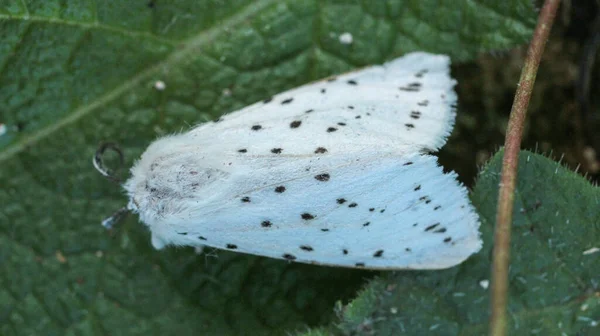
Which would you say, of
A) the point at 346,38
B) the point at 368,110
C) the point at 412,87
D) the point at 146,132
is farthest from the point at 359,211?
the point at 146,132

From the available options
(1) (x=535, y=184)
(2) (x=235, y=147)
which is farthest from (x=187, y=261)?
(1) (x=535, y=184)

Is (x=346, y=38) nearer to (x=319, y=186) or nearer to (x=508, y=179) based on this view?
(x=319, y=186)

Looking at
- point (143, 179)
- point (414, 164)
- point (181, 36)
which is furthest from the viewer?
point (181, 36)

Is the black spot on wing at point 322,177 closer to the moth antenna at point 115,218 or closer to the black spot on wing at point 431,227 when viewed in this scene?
the black spot on wing at point 431,227

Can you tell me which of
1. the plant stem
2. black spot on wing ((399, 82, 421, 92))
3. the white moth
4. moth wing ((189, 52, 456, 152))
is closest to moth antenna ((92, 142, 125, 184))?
the white moth

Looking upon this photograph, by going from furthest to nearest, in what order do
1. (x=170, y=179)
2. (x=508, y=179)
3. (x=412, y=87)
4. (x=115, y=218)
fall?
1. (x=115, y=218)
2. (x=412, y=87)
3. (x=170, y=179)
4. (x=508, y=179)

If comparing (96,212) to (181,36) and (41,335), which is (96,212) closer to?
(41,335)

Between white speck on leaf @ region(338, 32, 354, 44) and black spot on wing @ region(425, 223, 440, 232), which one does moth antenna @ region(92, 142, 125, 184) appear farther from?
black spot on wing @ region(425, 223, 440, 232)
